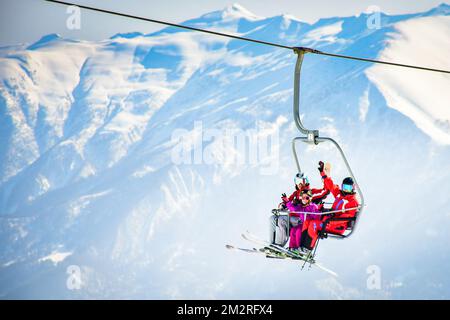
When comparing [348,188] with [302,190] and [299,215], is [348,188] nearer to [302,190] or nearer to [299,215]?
[302,190]

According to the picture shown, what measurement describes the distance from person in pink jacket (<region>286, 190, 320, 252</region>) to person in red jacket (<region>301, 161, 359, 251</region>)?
9 cm

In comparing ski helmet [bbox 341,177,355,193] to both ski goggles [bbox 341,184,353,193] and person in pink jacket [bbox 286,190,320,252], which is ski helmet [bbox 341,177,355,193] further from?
person in pink jacket [bbox 286,190,320,252]

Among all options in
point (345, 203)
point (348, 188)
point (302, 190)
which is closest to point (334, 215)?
point (345, 203)

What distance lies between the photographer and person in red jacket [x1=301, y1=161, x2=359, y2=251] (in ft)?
48.6

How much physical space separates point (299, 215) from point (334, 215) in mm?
592

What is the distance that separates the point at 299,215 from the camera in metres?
15.1

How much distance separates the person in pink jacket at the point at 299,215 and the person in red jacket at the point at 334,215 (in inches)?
3.6

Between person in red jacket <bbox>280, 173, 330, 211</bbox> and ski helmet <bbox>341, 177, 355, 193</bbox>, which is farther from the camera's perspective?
person in red jacket <bbox>280, 173, 330, 211</bbox>

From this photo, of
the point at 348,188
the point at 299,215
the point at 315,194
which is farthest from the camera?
the point at 315,194

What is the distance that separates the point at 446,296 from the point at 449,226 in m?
17.4

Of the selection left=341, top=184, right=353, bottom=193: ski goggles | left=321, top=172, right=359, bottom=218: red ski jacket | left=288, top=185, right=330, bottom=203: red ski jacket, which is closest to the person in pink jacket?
left=288, top=185, right=330, bottom=203: red ski jacket
